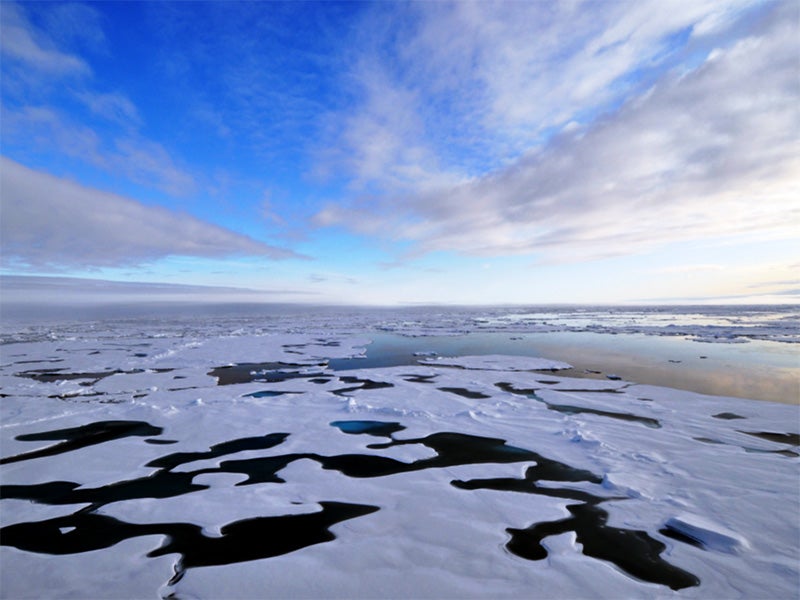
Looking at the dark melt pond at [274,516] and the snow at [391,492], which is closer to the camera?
the snow at [391,492]

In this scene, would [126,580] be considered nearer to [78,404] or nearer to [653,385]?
[78,404]

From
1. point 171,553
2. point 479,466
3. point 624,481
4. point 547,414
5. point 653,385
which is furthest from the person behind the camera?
point 653,385

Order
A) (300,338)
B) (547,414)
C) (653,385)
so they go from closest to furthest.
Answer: (547,414) → (653,385) → (300,338)

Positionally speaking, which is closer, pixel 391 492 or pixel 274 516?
pixel 274 516

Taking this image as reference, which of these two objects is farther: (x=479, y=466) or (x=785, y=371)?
(x=785, y=371)

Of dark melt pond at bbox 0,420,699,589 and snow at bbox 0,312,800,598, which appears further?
dark melt pond at bbox 0,420,699,589

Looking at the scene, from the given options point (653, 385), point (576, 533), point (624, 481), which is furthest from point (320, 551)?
point (653, 385)

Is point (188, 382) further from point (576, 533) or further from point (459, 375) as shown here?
point (576, 533)
